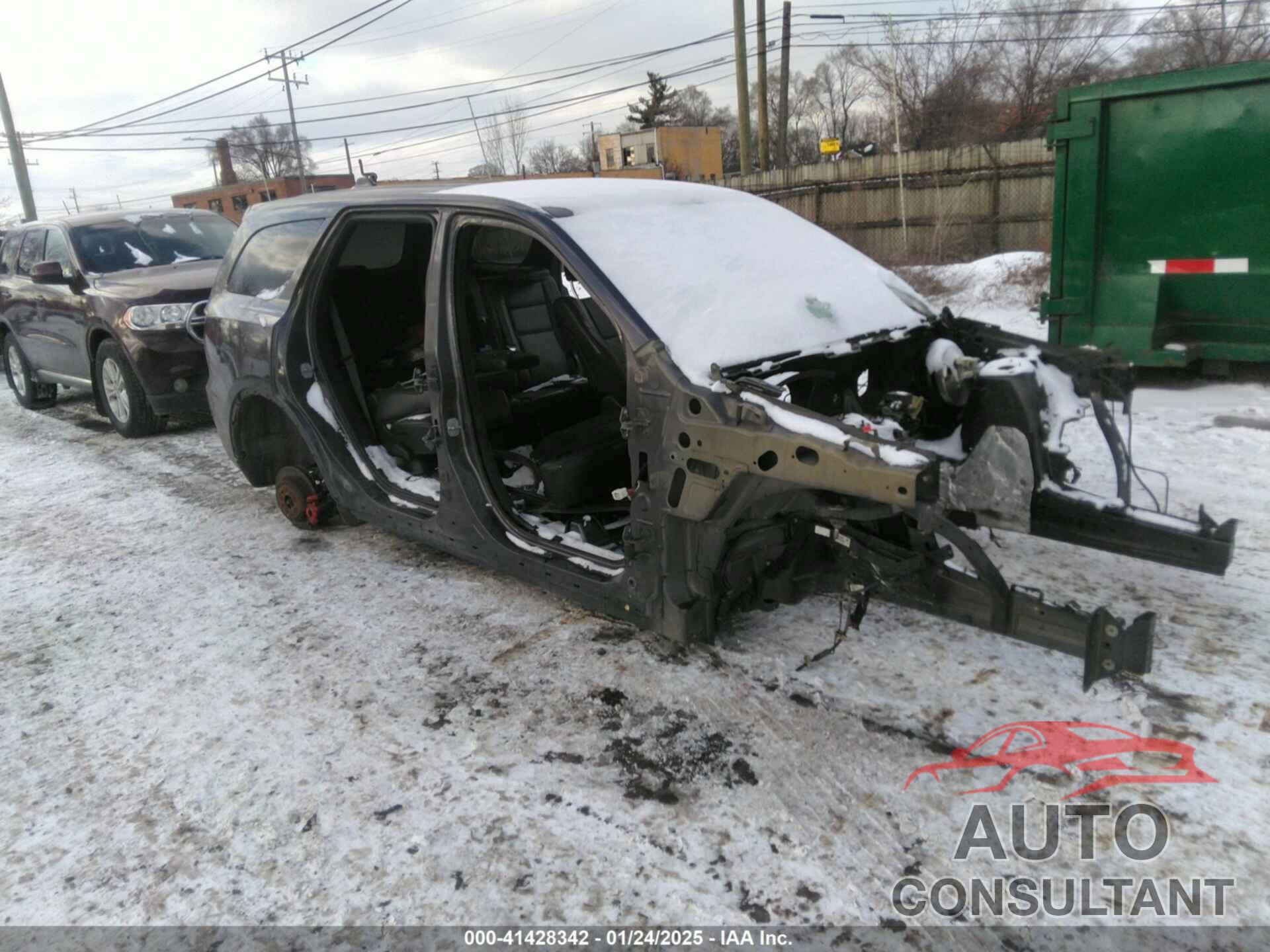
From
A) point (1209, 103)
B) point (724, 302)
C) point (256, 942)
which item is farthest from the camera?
point (1209, 103)

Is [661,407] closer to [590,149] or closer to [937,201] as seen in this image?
[937,201]

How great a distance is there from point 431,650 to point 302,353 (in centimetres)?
173

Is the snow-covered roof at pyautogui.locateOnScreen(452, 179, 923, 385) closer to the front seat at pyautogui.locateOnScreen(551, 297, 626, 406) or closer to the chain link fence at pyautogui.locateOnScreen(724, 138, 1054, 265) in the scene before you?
the front seat at pyautogui.locateOnScreen(551, 297, 626, 406)

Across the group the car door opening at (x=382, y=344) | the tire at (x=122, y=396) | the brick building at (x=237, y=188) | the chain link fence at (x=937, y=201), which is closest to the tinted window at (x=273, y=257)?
the car door opening at (x=382, y=344)

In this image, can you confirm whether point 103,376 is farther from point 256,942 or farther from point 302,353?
point 256,942

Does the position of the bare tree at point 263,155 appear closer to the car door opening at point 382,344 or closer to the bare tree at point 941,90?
the bare tree at point 941,90

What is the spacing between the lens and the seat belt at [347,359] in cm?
443

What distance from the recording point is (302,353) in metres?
4.30

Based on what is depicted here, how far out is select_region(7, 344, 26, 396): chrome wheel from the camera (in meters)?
9.04

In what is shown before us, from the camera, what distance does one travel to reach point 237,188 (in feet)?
171

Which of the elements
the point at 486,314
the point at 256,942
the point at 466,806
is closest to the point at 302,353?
the point at 486,314

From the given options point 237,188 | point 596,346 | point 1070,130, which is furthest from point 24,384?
point 237,188

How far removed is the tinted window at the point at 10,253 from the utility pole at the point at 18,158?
616 inches

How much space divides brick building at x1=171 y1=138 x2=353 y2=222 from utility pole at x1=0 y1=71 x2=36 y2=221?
23.5 meters
